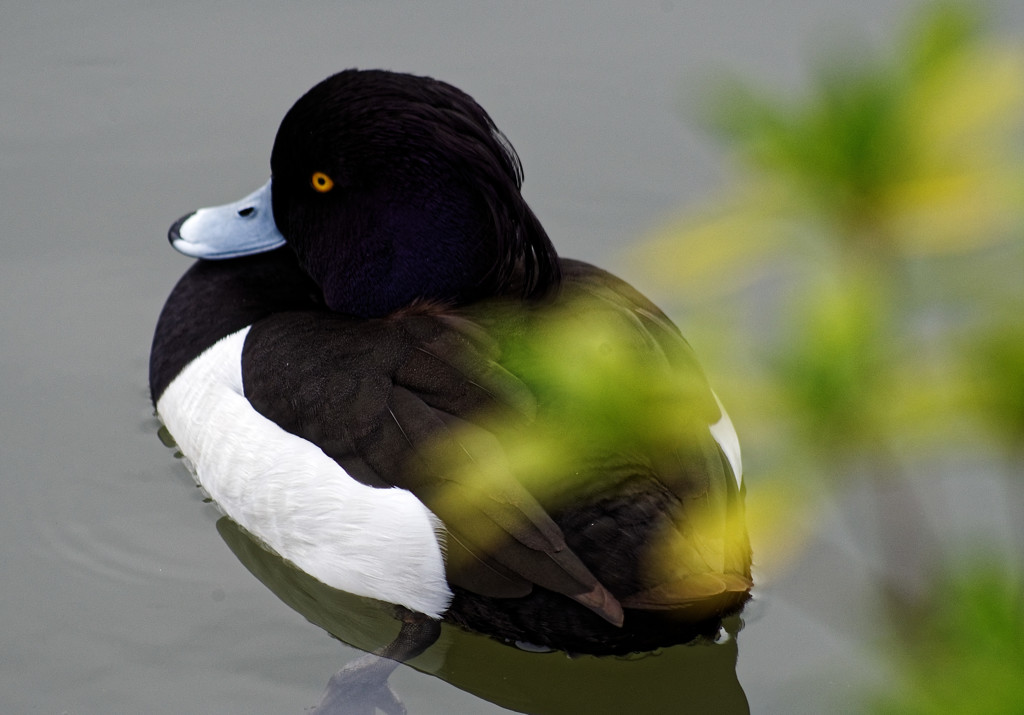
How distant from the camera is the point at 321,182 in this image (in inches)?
126

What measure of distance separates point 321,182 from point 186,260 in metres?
1.28

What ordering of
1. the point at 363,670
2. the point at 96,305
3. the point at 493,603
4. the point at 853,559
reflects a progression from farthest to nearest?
the point at 96,305 → the point at 853,559 → the point at 363,670 → the point at 493,603

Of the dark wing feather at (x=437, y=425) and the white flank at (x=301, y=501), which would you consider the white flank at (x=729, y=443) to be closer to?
the dark wing feather at (x=437, y=425)

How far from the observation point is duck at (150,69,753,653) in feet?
8.14

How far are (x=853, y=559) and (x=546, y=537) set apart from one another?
1.13 metres

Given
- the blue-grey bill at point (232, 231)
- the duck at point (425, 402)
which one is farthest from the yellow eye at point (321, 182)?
the blue-grey bill at point (232, 231)

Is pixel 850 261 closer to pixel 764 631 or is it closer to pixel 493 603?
pixel 493 603

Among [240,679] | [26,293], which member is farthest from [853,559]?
[26,293]

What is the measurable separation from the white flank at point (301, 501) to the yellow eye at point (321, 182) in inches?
16.4

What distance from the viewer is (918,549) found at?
0.90 m

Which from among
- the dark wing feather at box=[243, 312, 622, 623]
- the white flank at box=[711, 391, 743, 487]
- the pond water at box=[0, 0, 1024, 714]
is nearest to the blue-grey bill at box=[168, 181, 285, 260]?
the pond water at box=[0, 0, 1024, 714]

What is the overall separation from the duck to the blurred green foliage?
51.4 inches

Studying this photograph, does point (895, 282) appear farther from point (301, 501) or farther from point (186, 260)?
point (186, 260)

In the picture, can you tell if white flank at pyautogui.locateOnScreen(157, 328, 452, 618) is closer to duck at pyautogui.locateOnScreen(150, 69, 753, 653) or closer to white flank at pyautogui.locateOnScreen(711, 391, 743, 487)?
duck at pyautogui.locateOnScreen(150, 69, 753, 653)
